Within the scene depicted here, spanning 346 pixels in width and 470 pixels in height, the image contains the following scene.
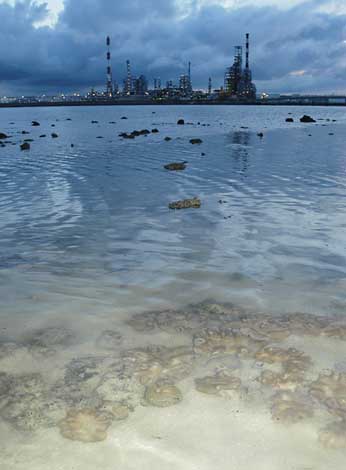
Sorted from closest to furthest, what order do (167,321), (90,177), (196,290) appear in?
1. (167,321)
2. (196,290)
3. (90,177)

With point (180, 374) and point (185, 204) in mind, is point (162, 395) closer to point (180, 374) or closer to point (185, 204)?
point (180, 374)

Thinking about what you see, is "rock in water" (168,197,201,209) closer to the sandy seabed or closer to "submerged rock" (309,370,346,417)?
the sandy seabed

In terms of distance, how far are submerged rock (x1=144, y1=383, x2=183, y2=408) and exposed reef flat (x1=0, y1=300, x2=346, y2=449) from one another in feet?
0.04

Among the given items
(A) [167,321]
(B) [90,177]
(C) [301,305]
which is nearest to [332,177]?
(B) [90,177]

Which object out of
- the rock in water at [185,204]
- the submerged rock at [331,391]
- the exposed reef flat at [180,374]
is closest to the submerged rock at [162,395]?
the exposed reef flat at [180,374]

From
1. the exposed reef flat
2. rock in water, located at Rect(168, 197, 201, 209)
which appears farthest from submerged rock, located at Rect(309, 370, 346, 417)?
rock in water, located at Rect(168, 197, 201, 209)

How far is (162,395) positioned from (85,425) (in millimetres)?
887

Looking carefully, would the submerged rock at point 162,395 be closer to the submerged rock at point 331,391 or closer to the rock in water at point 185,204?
the submerged rock at point 331,391

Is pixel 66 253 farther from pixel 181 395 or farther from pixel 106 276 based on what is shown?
pixel 181 395

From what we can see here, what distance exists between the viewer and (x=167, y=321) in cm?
612

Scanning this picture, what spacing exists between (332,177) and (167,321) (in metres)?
15.4

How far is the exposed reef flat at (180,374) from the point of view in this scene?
4062 mm

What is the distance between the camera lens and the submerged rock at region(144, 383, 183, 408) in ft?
14.1

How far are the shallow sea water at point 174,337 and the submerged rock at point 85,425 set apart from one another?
1 centimetres
